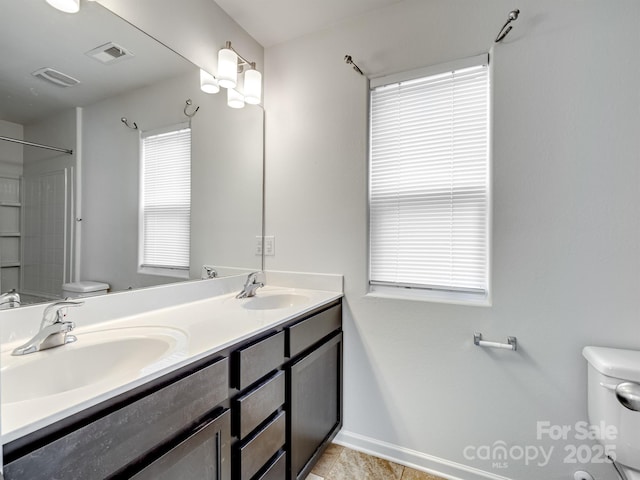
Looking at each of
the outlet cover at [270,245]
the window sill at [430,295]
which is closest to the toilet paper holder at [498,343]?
the window sill at [430,295]

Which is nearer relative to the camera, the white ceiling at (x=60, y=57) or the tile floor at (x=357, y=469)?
the white ceiling at (x=60, y=57)

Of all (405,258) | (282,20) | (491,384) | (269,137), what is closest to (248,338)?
(405,258)

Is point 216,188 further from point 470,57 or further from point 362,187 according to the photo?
point 470,57

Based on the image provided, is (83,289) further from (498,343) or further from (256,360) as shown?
(498,343)

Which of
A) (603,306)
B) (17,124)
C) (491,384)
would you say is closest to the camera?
(17,124)

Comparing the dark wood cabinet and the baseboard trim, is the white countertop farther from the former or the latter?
the baseboard trim

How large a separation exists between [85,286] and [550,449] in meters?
2.08

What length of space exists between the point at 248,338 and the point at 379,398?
1003 millimetres

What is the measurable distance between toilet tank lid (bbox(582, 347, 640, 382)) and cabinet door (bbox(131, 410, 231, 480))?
1.36 metres

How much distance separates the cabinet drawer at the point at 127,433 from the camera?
57cm

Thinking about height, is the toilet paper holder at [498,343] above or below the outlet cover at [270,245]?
below

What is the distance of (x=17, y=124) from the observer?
0.97m

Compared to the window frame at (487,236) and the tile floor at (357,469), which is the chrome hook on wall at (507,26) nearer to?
the window frame at (487,236)

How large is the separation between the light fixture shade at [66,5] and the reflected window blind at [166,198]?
46cm
